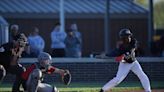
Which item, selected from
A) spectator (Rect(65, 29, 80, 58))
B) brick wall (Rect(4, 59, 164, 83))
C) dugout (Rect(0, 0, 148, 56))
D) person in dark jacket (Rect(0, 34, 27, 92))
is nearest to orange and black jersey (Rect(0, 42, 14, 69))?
person in dark jacket (Rect(0, 34, 27, 92))

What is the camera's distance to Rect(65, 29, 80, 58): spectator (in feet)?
70.6

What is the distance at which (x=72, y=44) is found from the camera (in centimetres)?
2155

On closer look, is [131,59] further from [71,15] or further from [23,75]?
[71,15]

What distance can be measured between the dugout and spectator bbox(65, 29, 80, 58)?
803 centimetres

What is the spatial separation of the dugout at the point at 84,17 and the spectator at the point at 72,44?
803 cm

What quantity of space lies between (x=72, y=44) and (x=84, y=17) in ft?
30.0

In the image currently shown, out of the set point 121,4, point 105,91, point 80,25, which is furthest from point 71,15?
point 105,91

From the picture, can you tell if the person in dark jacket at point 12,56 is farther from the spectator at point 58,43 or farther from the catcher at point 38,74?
the spectator at point 58,43

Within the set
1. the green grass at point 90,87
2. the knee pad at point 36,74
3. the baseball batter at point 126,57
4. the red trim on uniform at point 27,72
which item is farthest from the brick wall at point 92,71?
the knee pad at point 36,74

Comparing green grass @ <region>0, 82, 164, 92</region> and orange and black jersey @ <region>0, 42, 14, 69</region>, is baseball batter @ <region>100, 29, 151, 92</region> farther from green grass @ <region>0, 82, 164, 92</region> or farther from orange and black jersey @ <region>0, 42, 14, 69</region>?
orange and black jersey @ <region>0, 42, 14, 69</region>

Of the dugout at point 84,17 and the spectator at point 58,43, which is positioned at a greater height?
the dugout at point 84,17

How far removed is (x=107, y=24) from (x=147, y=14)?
5.10 meters

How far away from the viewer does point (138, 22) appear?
1228 inches

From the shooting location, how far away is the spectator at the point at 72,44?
21.5m
